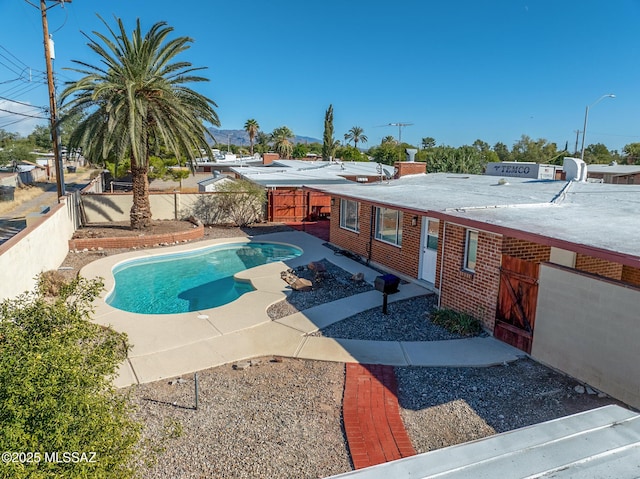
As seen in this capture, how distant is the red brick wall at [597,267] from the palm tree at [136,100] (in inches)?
604

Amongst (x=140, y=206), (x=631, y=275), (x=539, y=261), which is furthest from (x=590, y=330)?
(x=140, y=206)

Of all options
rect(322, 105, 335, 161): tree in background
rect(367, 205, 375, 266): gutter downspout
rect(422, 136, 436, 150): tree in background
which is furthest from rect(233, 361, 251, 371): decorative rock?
rect(422, 136, 436, 150): tree in background

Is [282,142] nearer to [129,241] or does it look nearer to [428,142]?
[428,142]

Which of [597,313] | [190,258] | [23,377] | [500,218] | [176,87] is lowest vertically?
[190,258]

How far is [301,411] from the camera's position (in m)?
6.59

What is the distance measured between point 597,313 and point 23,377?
776 centimetres

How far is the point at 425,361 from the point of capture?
8219 mm

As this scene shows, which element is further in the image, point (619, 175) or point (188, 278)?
point (619, 175)

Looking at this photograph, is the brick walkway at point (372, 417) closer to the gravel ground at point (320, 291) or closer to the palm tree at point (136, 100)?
the gravel ground at point (320, 291)

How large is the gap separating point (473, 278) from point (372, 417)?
4.75m

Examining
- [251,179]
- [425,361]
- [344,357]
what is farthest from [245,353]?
[251,179]

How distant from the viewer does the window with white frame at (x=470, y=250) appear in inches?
401

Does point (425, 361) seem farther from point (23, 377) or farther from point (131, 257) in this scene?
point (131, 257)

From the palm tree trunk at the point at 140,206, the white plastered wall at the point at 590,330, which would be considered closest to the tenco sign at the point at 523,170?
the white plastered wall at the point at 590,330
